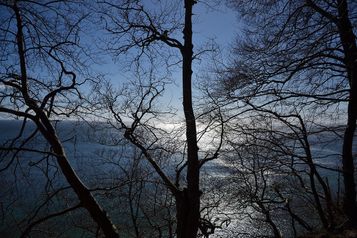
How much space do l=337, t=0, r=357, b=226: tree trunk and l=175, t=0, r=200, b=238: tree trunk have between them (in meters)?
2.57

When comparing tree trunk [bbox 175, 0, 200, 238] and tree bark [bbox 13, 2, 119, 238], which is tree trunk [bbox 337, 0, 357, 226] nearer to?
tree trunk [bbox 175, 0, 200, 238]

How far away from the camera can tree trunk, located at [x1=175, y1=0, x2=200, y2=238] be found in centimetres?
530

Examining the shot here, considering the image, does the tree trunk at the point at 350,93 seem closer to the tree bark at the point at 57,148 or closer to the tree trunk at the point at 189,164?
the tree trunk at the point at 189,164

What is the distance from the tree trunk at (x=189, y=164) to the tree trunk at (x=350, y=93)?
8.43 feet

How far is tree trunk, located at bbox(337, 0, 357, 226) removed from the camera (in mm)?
4605

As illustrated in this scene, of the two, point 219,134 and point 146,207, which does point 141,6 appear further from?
point 146,207

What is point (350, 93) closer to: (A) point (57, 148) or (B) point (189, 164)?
(B) point (189, 164)

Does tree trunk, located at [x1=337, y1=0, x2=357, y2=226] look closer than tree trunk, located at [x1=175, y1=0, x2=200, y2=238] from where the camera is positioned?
Yes

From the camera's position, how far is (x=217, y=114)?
5.00 metres

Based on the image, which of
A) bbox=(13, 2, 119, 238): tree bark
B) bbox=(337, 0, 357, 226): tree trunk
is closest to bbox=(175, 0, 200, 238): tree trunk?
bbox=(13, 2, 119, 238): tree bark

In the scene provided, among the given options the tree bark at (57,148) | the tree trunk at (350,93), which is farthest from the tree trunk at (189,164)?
the tree trunk at (350,93)

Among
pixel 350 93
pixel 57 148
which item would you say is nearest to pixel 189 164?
pixel 57 148

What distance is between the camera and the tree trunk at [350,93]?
4.61m

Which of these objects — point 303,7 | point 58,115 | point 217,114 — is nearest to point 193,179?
point 217,114
